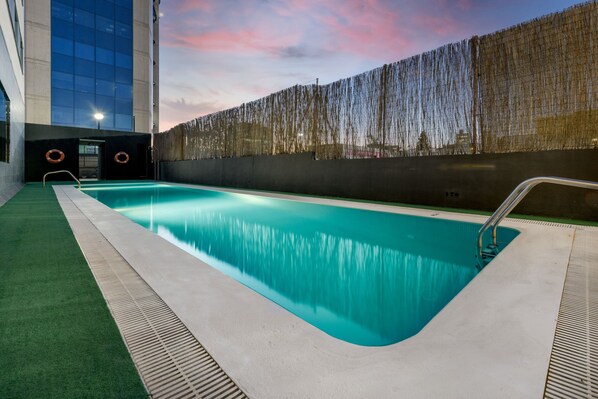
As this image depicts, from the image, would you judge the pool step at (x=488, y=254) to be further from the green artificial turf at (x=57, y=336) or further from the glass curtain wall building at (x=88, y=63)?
the glass curtain wall building at (x=88, y=63)

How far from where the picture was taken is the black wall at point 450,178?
14.1ft

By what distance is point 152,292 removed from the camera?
5.60 feet

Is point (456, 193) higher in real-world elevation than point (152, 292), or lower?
higher

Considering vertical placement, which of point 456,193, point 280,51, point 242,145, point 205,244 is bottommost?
point 205,244

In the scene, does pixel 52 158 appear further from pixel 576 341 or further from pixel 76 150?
pixel 576 341

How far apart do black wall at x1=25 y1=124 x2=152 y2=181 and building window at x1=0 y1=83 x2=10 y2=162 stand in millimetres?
7529

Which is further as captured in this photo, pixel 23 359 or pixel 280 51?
pixel 280 51

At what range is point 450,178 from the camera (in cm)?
548

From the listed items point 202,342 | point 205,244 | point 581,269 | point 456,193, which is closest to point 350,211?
point 456,193

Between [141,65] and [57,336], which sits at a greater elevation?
[141,65]

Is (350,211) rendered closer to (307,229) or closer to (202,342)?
(307,229)

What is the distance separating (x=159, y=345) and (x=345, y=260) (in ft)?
6.03

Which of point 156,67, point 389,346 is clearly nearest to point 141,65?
point 156,67

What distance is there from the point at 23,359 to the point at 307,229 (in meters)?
3.18
